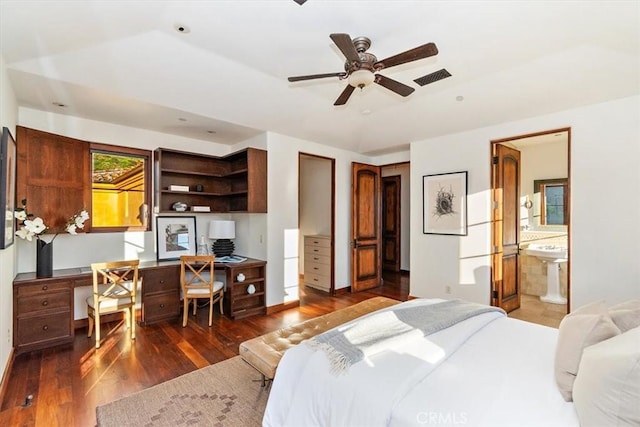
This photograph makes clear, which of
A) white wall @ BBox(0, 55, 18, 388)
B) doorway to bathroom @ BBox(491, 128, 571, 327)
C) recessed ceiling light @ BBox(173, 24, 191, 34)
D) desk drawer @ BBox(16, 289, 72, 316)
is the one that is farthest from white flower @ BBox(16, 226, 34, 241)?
doorway to bathroom @ BBox(491, 128, 571, 327)

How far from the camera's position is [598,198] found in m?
3.25

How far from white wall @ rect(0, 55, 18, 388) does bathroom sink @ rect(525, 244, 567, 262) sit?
6.56 m

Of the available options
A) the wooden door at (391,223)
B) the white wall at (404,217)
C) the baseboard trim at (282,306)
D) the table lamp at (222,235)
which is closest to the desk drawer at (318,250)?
the baseboard trim at (282,306)

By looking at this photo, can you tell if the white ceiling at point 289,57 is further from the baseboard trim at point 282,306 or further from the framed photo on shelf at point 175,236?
the baseboard trim at point 282,306

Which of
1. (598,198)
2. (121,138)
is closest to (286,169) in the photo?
(121,138)

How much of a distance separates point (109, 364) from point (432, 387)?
2952 mm

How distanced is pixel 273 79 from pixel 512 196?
12.5 feet

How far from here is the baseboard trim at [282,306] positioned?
14.5ft

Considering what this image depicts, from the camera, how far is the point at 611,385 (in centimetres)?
108

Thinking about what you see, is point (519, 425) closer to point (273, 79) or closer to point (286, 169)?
point (273, 79)

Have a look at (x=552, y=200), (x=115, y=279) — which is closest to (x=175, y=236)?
(x=115, y=279)

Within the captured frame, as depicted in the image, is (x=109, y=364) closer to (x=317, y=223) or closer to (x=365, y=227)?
(x=317, y=223)

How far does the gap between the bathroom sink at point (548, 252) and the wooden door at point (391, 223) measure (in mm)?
2837

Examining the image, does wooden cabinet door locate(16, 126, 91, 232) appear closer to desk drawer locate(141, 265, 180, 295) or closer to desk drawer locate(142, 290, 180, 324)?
desk drawer locate(141, 265, 180, 295)
